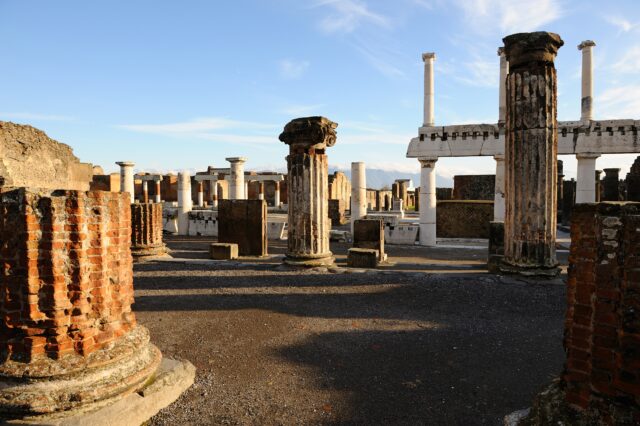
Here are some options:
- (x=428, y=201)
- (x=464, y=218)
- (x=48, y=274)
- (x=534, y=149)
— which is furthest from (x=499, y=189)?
(x=48, y=274)

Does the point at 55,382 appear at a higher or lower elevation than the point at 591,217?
lower

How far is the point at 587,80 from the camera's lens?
47.9ft

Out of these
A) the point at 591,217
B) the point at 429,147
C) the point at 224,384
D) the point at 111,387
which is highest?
the point at 429,147

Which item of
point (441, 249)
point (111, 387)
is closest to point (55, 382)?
point (111, 387)

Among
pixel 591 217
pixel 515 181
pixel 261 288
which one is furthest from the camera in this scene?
pixel 515 181

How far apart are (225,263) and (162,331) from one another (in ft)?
15.1

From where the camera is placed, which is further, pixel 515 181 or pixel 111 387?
pixel 515 181

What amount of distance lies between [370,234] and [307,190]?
3.25 m

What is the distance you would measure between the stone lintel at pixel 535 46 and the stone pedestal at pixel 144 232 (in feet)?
31.4

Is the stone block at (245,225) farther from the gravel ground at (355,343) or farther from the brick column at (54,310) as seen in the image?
the brick column at (54,310)

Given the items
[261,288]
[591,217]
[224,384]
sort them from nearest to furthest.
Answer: [591,217]
[224,384]
[261,288]

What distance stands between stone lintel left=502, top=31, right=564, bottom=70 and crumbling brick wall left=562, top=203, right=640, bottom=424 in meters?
6.53

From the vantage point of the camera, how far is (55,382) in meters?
2.84

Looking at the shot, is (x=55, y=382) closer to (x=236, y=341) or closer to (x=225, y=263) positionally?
(x=236, y=341)
